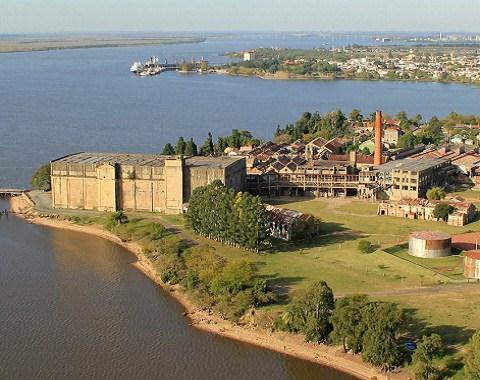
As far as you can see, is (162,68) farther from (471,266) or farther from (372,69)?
(471,266)

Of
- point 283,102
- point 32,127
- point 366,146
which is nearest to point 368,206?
point 366,146

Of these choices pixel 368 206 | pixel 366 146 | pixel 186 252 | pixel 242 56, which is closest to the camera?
pixel 186 252

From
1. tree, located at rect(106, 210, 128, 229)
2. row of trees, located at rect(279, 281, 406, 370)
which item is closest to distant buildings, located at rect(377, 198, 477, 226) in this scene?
tree, located at rect(106, 210, 128, 229)

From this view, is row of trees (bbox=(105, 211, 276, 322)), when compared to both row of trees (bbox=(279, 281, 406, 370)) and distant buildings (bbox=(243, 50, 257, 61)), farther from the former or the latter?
distant buildings (bbox=(243, 50, 257, 61))

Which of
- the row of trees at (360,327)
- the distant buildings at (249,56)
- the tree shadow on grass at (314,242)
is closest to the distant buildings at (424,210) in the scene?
the tree shadow on grass at (314,242)

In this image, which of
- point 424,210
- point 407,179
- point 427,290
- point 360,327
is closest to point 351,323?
point 360,327

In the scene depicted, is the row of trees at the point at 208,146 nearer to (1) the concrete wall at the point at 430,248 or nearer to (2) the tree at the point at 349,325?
(1) the concrete wall at the point at 430,248

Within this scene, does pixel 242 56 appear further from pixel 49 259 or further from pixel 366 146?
pixel 49 259
